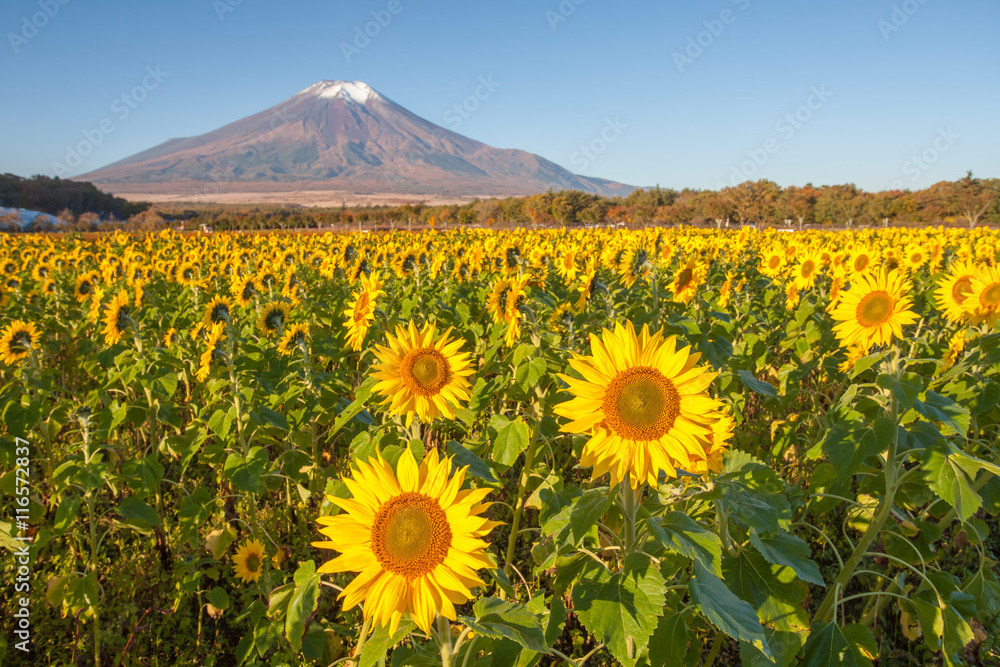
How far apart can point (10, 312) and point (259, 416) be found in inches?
200

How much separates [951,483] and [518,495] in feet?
7.86

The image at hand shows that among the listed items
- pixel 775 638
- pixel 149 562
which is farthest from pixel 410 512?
pixel 149 562

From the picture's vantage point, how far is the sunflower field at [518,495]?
1.57 meters

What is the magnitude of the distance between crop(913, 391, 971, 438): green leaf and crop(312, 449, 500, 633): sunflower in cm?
216

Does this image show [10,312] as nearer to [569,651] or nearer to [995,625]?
[569,651]

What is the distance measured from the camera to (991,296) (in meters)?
3.44

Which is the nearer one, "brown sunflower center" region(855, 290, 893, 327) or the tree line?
"brown sunflower center" region(855, 290, 893, 327)

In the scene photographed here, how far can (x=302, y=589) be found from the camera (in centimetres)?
198

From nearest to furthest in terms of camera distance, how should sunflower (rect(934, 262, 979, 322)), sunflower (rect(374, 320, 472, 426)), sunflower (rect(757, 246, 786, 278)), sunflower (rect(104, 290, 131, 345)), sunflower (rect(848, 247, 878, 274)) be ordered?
sunflower (rect(374, 320, 472, 426)), sunflower (rect(934, 262, 979, 322)), sunflower (rect(104, 290, 131, 345)), sunflower (rect(848, 247, 878, 274)), sunflower (rect(757, 246, 786, 278))

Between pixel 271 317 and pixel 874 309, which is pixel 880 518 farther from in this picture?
pixel 271 317

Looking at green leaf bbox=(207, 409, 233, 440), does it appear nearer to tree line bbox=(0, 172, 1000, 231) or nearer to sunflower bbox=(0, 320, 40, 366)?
sunflower bbox=(0, 320, 40, 366)

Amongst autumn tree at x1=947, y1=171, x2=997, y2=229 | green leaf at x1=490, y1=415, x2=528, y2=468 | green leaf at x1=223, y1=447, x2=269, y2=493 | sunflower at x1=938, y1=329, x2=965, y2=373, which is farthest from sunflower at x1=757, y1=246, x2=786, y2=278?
autumn tree at x1=947, y1=171, x2=997, y2=229

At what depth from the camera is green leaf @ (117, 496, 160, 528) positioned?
2.77 meters

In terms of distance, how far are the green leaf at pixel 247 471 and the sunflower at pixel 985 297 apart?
4.87 m
